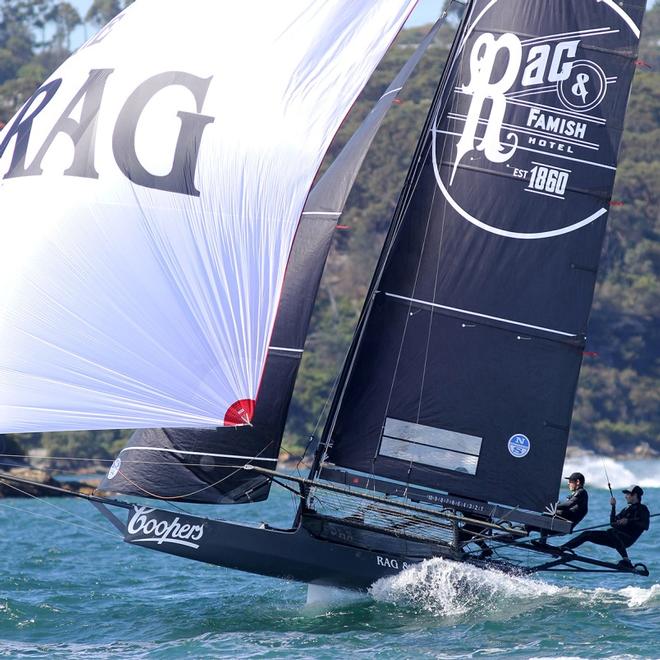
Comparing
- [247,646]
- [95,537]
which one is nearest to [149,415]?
[247,646]

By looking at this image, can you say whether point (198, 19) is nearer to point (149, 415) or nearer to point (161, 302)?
point (161, 302)

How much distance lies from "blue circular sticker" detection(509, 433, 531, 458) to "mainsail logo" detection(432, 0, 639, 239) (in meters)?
1.66

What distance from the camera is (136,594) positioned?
39.1 feet

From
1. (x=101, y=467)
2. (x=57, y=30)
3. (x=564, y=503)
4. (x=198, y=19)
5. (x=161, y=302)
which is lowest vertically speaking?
(x=101, y=467)

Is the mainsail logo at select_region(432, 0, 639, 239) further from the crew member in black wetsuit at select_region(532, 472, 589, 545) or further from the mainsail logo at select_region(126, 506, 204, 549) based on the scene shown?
the mainsail logo at select_region(126, 506, 204, 549)

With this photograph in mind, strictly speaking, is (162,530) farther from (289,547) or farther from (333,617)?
(333,617)

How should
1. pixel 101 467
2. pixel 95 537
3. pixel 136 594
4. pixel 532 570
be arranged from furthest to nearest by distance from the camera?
pixel 101 467
pixel 95 537
pixel 136 594
pixel 532 570

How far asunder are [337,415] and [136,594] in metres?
2.79

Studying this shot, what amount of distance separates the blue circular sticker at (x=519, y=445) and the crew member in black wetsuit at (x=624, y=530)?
81cm

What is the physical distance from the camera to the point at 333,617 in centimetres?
1028

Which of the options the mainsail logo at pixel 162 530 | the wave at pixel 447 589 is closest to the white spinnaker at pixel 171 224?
the mainsail logo at pixel 162 530

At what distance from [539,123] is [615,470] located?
1325 inches

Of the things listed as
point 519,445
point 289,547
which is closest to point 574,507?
point 519,445

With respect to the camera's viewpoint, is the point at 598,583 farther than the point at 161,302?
Yes
